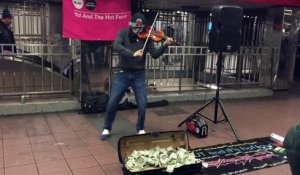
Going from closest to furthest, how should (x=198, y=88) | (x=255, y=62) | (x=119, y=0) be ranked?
(x=119, y=0)
(x=198, y=88)
(x=255, y=62)

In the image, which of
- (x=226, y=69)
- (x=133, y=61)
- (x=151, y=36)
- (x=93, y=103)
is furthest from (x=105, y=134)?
(x=226, y=69)

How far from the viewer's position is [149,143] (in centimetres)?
380

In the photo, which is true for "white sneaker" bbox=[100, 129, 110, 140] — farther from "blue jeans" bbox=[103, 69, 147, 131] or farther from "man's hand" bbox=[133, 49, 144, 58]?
"man's hand" bbox=[133, 49, 144, 58]

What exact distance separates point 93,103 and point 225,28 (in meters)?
2.78

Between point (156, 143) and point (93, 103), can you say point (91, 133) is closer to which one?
point (93, 103)

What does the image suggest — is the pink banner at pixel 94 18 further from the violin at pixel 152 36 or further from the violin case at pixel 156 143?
the violin case at pixel 156 143

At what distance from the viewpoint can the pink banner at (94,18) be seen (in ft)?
19.6

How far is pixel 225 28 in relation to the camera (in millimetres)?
5133

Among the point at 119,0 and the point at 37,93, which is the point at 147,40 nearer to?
the point at 119,0

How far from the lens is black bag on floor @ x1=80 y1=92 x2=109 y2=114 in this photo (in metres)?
6.16

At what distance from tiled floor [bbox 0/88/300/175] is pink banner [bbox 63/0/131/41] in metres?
1.51

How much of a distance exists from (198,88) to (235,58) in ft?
5.15

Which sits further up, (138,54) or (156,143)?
(138,54)

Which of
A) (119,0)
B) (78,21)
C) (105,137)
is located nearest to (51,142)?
(105,137)
